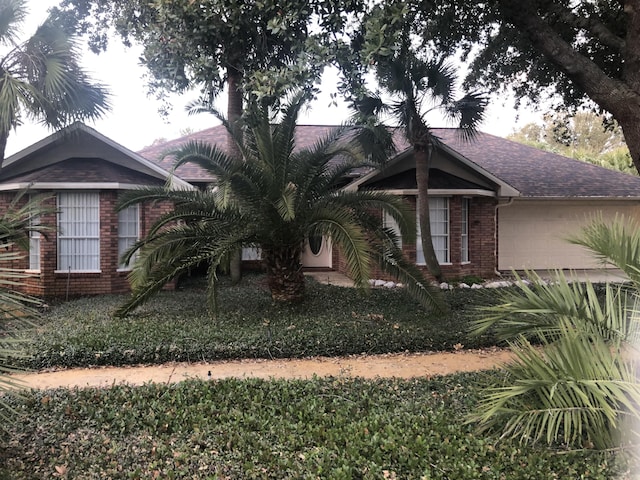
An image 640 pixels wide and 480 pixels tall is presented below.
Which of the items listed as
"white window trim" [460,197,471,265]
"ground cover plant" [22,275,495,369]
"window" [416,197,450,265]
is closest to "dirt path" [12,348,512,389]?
"ground cover plant" [22,275,495,369]

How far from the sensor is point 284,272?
885cm

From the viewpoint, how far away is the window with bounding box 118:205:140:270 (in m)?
11.8

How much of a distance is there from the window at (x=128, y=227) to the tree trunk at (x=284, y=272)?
484 centimetres

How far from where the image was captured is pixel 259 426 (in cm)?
→ 412

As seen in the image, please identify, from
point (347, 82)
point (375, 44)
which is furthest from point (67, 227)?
point (375, 44)

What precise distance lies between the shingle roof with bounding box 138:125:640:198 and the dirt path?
8.81 meters

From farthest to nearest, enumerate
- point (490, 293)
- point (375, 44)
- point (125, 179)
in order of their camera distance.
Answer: point (125, 179), point (490, 293), point (375, 44)

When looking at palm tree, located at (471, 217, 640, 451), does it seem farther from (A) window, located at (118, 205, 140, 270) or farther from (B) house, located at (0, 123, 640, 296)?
(A) window, located at (118, 205, 140, 270)

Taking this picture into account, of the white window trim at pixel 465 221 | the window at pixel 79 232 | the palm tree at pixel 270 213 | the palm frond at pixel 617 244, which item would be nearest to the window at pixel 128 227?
the window at pixel 79 232

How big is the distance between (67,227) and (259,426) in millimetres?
9339

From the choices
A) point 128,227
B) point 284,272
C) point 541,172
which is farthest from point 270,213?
point 541,172

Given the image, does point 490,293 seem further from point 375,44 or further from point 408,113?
point 375,44

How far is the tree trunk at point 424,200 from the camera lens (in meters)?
11.9

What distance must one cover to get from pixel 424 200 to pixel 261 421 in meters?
8.86
